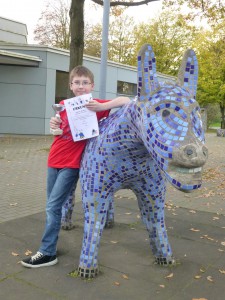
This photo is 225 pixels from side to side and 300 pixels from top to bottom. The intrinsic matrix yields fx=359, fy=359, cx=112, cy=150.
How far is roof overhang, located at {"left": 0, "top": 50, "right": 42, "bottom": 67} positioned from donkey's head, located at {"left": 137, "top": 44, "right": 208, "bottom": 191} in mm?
13389

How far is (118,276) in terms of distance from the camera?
320 centimetres

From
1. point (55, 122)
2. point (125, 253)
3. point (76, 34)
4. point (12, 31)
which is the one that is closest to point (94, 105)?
point (55, 122)

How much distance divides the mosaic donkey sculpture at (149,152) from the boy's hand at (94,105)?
14cm

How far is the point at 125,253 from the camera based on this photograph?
3.75 metres

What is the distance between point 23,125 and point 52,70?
3.00 m

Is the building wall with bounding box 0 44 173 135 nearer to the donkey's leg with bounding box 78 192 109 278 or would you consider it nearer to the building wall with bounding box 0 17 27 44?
the building wall with bounding box 0 17 27 44

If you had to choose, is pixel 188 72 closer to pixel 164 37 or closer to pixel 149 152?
pixel 149 152

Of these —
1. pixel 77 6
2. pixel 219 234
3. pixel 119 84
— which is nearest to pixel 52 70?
pixel 119 84

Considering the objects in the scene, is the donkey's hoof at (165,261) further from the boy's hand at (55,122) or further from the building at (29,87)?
the building at (29,87)

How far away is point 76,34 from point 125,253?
8730 millimetres

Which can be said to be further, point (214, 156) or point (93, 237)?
point (214, 156)

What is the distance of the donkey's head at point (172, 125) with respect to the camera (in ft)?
7.63

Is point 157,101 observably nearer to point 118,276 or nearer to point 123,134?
point 123,134

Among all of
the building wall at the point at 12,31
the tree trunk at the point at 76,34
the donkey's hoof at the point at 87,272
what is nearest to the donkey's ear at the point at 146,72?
the donkey's hoof at the point at 87,272
